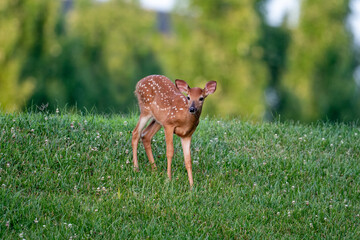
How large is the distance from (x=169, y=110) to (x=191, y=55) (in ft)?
42.5

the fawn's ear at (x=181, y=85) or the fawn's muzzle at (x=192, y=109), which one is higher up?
the fawn's ear at (x=181, y=85)

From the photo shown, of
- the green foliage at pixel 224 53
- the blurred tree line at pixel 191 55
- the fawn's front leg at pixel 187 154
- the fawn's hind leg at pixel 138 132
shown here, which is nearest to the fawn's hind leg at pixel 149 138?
the fawn's hind leg at pixel 138 132

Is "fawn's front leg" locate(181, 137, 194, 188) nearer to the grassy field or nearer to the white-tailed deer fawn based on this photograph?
the white-tailed deer fawn

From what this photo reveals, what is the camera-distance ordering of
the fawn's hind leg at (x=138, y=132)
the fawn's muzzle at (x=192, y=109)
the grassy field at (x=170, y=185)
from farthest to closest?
the fawn's hind leg at (x=138, y=132) < the fawn's muzzle at (x=192, y=109) < the grassy field at (x=170, y=185)

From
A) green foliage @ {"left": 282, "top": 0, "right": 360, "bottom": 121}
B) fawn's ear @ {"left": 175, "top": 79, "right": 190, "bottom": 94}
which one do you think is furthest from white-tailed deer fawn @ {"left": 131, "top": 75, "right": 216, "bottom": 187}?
green foliage @ {"left": 282, "top": 0, "right": 360, "bottom": 121}

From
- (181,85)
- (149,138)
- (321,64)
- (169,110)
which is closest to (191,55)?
(321,64)

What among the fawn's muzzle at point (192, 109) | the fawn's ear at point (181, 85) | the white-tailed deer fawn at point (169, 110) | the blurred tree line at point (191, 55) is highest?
the fawn's ear at point (181, 85)

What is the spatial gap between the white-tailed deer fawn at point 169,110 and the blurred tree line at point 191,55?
413 inches

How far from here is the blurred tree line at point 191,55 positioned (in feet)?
61.0

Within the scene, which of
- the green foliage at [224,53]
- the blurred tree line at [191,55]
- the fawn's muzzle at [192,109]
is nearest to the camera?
the fawn's muzzle at [192,109]

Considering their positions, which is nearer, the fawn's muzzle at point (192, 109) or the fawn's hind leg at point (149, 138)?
the fawn's muzzle at point (192, 109)

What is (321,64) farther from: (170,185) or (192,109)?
(192,109)

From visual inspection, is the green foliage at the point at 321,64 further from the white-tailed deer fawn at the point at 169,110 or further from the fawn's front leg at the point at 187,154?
the fawn's front leg at the point at 187,154

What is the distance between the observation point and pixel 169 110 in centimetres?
711
